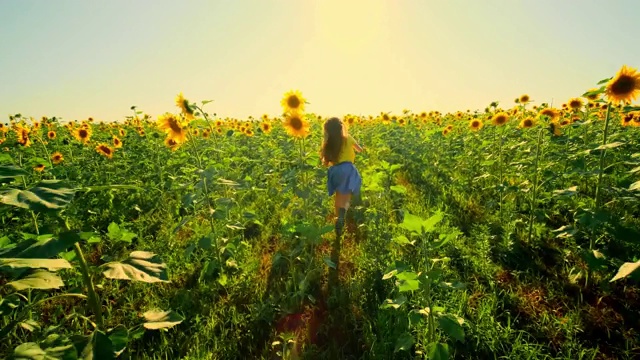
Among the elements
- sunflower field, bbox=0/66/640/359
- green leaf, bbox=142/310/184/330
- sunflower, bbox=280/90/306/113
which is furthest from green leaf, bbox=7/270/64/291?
sunflower, bbox=280/90/306/113

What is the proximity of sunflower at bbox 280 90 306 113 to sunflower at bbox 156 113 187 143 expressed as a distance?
1.32m

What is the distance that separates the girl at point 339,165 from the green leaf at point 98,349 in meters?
3.58

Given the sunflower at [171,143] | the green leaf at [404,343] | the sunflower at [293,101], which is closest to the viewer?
the green leaf at [404,343]

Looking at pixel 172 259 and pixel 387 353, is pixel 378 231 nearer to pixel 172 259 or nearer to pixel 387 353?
pixel 387 353

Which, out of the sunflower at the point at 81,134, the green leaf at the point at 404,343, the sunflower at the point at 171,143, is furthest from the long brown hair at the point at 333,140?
the sunflower at the point at 81,134

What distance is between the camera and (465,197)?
18.2ft

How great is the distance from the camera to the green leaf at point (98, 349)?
129cm

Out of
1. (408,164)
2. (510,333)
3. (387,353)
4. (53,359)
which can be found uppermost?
(408,164)

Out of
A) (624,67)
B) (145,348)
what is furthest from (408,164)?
(145,348)

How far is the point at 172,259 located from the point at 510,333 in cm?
328

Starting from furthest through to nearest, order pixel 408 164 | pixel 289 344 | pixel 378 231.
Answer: pixel 408 164 → pixel 378 231 → pixel 289 344

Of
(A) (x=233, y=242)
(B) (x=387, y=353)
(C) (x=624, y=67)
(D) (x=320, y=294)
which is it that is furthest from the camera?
(A) (x=233, y=242)

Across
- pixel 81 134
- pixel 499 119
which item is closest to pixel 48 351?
pixel 499 119

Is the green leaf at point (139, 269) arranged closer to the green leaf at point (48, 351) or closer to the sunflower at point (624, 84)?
the green leaf at point (48, 351)
